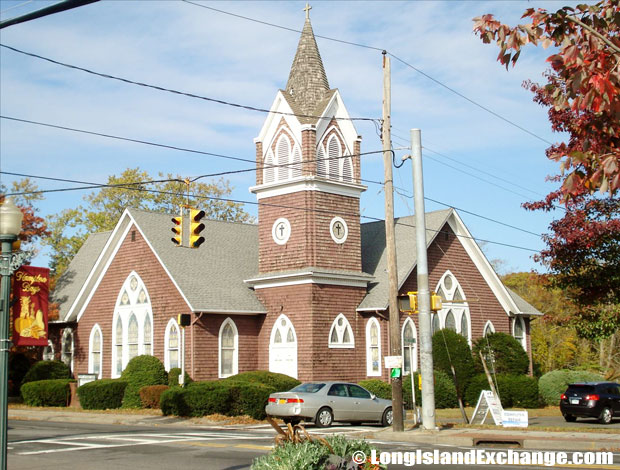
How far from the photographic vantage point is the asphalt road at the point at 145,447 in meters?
15.0

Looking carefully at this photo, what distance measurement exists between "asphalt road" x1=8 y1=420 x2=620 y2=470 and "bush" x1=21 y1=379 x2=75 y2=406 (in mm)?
10953

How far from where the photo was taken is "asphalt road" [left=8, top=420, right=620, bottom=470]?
49.3 feet

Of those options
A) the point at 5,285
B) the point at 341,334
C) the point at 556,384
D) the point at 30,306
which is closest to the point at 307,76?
the point at 341,334

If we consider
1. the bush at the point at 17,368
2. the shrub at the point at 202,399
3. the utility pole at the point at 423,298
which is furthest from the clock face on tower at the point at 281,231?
the bush at the point at 17,368

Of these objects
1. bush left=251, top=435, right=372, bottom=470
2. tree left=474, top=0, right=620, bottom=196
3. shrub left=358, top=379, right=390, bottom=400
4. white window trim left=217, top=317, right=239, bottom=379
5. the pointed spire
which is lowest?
shrub left=358, top=379, right=390, bottom=400

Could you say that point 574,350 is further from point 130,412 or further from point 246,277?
point 130,412

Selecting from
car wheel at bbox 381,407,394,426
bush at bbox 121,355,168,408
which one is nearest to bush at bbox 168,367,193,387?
bush at bbox 121,355,168,408

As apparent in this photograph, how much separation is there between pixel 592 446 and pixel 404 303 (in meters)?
7.08

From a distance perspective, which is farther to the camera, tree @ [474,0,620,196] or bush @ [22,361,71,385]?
bush @ [22,361,71,385]

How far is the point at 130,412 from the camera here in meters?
32.0

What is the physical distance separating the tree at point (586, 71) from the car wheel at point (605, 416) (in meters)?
21.7

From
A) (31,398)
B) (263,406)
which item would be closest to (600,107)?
(263,406)

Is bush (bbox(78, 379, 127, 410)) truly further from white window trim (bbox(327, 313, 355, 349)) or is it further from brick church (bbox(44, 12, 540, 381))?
white window trim (bbox(327, 313, 355, 349))

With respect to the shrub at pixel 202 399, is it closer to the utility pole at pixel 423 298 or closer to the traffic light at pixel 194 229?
the utility pole at pixel 423 298
